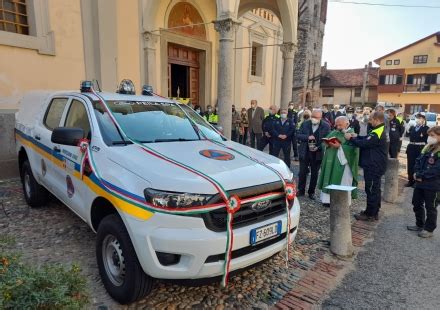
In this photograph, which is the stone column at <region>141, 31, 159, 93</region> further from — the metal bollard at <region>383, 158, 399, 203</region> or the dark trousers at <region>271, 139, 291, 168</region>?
the metal bollard at <region>383, 158, 399, 203</region>

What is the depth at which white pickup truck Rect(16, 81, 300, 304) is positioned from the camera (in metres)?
2.35

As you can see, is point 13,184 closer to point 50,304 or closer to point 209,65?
point 50,304

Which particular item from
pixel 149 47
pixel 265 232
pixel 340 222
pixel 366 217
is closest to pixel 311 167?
pixel 366 217

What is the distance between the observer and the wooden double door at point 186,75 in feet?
44.8

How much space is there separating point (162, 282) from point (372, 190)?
156 inches

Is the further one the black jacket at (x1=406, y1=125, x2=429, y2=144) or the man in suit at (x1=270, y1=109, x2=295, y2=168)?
the black jacket at (x1=406, y1=125, x2=429, y2=144)

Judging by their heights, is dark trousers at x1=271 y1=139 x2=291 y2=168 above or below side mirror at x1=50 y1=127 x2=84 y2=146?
below

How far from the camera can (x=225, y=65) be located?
9.06 m

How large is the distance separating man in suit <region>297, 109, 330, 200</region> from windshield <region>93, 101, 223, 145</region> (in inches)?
117

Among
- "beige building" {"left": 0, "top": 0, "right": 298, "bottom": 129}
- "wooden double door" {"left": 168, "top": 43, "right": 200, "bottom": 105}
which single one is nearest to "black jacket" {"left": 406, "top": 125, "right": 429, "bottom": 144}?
"beige building" {"left": 0, "top": 0, "right": 298, "bottom": 129}

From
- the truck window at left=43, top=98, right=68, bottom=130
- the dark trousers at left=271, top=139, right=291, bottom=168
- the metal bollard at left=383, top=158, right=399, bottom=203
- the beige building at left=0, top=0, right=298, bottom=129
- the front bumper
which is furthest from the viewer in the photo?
the beige building at left=0, top=0, right=298, bottom=129

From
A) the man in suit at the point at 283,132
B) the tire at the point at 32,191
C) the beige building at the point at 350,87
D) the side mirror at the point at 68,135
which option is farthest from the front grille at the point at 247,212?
the beige building at the point at 350,87

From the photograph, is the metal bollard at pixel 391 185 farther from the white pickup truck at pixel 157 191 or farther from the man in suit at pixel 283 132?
the white pickup truck at pixel 157 191

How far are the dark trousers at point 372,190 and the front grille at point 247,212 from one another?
2.72 meters
